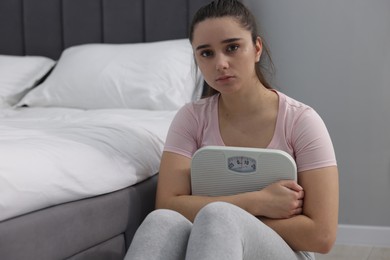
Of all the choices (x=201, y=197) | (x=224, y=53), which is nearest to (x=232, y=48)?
(x=224, y=53)

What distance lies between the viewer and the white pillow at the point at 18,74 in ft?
9.84

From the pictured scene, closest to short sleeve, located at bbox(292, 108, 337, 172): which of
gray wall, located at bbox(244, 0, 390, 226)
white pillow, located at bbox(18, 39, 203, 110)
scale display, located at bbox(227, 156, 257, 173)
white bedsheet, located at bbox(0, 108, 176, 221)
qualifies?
scale display, located at bbox(227, 156, 257, 173)

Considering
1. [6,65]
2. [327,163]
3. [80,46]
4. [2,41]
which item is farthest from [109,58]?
[327,163]

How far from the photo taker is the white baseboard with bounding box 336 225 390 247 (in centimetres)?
304

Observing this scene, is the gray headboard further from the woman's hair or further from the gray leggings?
the gray leggings

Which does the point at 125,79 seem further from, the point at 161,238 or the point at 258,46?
the point at 161,238

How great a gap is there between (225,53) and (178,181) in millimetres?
345

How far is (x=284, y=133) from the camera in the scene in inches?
65.8

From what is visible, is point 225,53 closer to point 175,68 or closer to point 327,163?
point 327,163

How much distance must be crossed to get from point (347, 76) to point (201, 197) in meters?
1.57

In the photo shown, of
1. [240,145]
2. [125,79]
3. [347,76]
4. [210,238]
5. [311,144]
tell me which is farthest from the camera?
[347,76]

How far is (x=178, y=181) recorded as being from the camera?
5.66 ft

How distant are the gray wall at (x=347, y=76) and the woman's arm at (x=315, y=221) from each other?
1.51m

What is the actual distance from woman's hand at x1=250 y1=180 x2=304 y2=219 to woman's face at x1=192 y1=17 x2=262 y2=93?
270 mm
